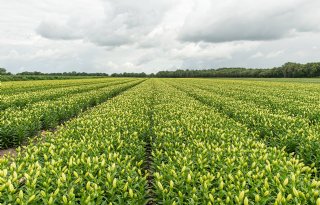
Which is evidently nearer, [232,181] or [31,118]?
[232,181]

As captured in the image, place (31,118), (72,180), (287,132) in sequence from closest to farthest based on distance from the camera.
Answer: (72,180) < (287,132) < (31,118)

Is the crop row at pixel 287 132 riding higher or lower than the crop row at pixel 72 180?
lower

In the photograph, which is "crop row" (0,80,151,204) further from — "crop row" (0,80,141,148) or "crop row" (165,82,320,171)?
"crop row" (0,80,141,148)

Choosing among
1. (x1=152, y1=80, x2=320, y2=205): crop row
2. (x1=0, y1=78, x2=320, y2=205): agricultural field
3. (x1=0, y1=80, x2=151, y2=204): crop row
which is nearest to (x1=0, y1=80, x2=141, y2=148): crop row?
(x1=0, y1=78, x2=320, y2=205): agricultural field

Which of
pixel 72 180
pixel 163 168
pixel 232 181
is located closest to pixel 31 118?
pixel 72 180

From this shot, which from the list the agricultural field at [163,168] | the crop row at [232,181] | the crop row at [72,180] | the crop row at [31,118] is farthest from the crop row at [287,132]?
the crop row at [31,118]

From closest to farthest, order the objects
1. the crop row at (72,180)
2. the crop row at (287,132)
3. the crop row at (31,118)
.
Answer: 1. the crop row at (72,180)
2. the crop row at (287,132)
3. the crop row at (31,118)

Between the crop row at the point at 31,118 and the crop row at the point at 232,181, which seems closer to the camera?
the crop row at the point at 232,181

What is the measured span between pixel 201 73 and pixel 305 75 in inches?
2630

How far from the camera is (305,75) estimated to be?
101 m

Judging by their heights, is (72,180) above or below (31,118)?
above

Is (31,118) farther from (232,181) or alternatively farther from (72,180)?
(232,181)

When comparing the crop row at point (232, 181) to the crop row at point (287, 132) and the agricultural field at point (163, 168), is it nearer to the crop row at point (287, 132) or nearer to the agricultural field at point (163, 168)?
the agricultural field at point (163, 168)

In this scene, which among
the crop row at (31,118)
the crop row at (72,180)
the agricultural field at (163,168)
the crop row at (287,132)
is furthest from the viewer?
the crop row at (31,118)
